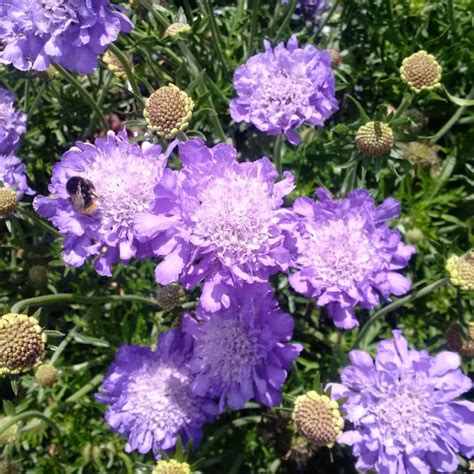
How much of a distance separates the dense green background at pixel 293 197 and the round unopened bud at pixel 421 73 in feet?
1.22

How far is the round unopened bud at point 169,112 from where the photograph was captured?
1.88 m

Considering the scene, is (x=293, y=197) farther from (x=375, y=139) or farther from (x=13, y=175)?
(x=13, y=175)

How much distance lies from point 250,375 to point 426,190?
51.5 inches

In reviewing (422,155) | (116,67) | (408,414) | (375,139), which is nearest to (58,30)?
(116,67)

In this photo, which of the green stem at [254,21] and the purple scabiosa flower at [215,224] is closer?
the purple scabiosa flower at [215,224]

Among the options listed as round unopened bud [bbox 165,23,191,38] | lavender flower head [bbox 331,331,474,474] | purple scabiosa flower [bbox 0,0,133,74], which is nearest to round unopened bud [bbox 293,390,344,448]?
lavender flower head [bbox 331,331,474,474]

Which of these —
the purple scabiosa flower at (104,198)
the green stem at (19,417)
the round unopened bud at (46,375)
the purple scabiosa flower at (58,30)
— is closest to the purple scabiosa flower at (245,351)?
the purple scabiosa flower at (104,198)

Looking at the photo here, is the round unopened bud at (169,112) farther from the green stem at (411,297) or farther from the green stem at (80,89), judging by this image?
the green stem at (411,297)

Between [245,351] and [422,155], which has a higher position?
[422,155]

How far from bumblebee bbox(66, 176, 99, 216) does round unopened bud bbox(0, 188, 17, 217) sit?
1.70 ft

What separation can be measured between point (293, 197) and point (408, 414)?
1.17 meters

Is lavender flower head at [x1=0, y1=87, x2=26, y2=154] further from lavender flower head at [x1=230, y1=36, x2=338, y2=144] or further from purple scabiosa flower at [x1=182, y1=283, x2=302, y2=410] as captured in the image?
purple scabiosa flower at [x1=182, y1=283, x2=302, y2=410]

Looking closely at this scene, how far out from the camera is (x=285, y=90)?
84.0 inches

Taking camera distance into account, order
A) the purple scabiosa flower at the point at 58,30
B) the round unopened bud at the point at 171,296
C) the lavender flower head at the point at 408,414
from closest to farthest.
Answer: the purple scabiosa flower at the point at 58,30
the lavender flower head at the point at 408,414
the round unopened bud at the point at 171,296
